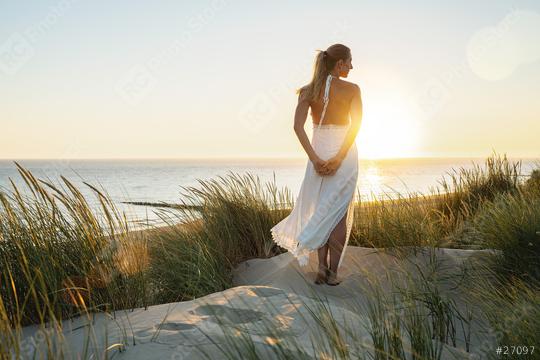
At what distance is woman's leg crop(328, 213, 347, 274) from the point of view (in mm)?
4316

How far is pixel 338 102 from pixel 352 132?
321 millimetres

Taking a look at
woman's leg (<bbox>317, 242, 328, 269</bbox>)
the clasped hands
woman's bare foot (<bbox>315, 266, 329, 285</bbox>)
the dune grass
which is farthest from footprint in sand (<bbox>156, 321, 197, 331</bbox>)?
the clasped hands

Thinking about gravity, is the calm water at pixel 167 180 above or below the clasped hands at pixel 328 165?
below

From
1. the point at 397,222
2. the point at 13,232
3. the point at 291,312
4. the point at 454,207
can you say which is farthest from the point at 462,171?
the point at 13,232

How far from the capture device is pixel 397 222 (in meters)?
4.78

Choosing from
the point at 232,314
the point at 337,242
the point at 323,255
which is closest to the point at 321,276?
the point at 323,255

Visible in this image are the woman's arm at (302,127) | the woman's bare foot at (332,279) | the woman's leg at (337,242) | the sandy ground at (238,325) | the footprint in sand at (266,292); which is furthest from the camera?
the woman's arm at (302,127)

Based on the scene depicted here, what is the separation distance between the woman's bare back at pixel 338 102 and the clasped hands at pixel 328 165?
0.36 meters

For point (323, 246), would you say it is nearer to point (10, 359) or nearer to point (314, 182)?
point (314, 182)

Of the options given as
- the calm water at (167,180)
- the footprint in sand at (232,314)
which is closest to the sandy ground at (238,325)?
the footprint in sand at (232,314)

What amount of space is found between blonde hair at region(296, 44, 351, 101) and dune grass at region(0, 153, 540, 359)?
1.52 m

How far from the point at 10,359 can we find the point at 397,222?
388cm

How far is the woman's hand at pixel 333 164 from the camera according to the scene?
4352 millimetres

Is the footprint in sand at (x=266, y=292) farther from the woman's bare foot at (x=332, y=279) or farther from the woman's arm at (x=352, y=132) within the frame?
the woman's arm at (x=352, y=132)
